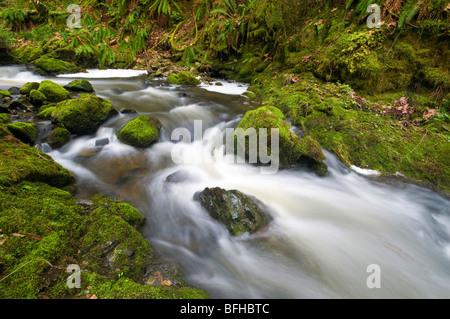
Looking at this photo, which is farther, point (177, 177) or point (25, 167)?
point (177, 177)

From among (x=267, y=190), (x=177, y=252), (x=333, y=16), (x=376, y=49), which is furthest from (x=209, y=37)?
(x=177, y=252)

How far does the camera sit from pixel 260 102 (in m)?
7.50

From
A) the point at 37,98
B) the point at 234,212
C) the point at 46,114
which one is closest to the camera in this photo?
the point at 234,212

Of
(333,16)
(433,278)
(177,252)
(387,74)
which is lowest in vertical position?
(433,278)

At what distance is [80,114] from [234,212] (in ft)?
15.2

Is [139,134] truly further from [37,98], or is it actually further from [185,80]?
[185,80]

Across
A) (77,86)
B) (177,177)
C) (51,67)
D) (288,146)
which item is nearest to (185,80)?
(77,86)

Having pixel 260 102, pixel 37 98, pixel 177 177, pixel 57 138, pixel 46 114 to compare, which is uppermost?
pixel 37 98

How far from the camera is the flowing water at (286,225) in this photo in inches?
103

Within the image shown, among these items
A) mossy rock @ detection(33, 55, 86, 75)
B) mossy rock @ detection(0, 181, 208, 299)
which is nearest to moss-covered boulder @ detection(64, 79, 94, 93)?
mossy rock @ detection(33, 55, 86, 75)

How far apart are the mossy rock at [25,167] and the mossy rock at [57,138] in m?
1.39
